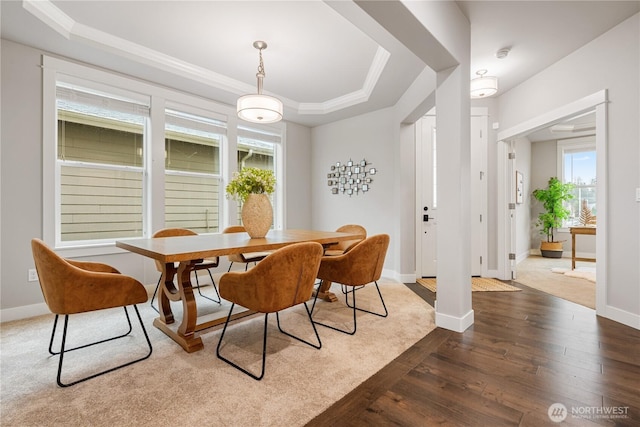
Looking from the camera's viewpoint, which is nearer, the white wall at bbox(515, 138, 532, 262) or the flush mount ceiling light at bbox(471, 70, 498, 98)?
the flush mount ceiling light at bbox(471, 70, 498, 98)

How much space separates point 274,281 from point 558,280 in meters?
4.56

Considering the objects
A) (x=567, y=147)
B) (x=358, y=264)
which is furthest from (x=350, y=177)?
(x=567, y=147)

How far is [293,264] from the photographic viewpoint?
69.8 inches

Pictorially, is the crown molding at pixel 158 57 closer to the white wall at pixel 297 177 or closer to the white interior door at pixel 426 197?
the white wall at pixel 297 177

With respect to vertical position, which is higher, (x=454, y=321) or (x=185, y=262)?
(x=185, y=262)

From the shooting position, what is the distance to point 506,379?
1.71 m

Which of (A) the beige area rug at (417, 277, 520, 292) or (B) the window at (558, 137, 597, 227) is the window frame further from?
(A) the beige area rug at (417, 277, 520, 292)

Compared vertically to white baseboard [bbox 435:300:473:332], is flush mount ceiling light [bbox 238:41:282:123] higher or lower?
higher

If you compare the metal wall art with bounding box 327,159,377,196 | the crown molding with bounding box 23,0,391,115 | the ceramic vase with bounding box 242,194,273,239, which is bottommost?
the ceramic vase with bounding box 242,194,273,239

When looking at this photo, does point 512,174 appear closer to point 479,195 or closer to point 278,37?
point 479,195

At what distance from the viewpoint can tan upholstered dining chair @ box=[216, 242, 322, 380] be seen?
1717 millimetres

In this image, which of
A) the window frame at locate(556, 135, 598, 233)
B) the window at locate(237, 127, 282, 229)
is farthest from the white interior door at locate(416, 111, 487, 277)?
the window frame at locate(556, 135, 598, 233)

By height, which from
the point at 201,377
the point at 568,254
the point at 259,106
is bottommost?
the point at 201,377

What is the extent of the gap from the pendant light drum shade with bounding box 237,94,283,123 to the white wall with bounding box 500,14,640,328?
122 inches
